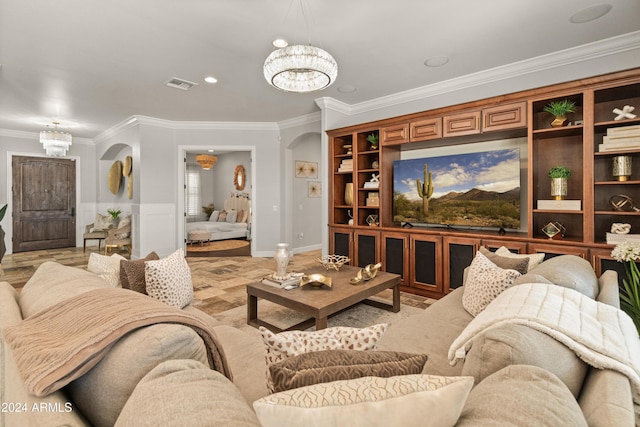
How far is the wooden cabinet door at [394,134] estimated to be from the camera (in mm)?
4305

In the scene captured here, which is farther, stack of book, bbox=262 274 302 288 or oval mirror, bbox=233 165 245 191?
oval mirror, bbox=233 165 245 191

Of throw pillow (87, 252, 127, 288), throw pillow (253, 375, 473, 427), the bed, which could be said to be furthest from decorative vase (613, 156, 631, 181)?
the bed

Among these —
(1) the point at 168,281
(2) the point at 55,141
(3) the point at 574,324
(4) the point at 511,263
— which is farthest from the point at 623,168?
(2) the point at 55,141

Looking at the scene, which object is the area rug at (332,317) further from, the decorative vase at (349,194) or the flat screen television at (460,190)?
the decorative vase at (349,194)

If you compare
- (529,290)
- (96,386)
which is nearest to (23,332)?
(96,386)

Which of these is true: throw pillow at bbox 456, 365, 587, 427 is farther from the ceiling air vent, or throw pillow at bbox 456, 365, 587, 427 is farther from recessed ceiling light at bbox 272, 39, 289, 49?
the ceiling air vent

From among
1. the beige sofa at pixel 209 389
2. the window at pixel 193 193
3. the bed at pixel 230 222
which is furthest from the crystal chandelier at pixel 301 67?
the window at pixel 193 193

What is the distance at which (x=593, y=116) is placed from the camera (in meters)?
3.09

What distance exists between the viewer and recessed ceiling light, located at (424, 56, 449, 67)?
3529mm

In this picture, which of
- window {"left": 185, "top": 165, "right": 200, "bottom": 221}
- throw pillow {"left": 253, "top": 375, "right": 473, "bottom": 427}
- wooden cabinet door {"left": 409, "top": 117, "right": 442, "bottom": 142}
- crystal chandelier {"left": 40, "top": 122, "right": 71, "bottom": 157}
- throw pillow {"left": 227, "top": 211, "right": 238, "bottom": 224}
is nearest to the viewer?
throw pillow {"left": 253, "top": 375, "right": 473, "bottom": 427}

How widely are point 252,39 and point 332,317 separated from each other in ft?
9.21

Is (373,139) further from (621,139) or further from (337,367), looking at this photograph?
(337,367)

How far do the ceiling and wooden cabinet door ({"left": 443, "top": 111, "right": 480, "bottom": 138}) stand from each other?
0.54 metres

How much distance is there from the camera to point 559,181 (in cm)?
335
